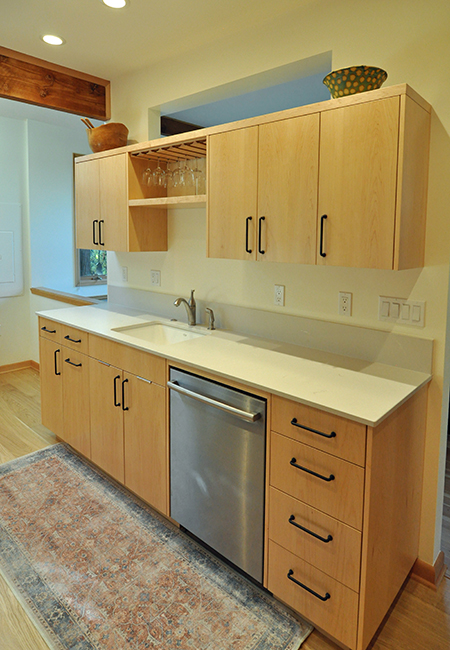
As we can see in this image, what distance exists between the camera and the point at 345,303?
7.15 ft

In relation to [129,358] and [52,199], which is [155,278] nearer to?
[129,358]

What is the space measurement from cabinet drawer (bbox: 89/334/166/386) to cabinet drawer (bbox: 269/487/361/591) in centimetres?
80

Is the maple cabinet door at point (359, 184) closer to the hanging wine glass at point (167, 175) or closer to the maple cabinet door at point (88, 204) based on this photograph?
the hanging wine glass at point (167, 175)

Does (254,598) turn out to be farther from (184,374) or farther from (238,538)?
(184,374)

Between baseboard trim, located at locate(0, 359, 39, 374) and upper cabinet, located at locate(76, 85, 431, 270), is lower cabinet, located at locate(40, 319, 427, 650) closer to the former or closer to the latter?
upper cabinet, located at locate(76, 85, 431, 270)

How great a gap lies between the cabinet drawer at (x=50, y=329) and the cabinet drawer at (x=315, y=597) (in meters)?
1.93

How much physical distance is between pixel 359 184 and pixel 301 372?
30.4 inches

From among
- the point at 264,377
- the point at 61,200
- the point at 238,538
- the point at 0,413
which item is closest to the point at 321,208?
the point at 264,377

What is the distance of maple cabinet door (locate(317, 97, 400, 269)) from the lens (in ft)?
5.39

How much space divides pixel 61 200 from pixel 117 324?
266 cm

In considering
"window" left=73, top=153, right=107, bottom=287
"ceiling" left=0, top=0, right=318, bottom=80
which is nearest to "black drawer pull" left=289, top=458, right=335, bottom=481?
"ceiling" left=0, top=0, right=318, bottom=80

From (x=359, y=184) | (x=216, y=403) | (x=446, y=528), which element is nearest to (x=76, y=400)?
(x=216, y=403)

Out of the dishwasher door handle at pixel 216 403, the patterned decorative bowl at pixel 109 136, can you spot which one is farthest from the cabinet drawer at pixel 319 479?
the patterned decorative bowl at pixel 109 136

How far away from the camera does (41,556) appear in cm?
215
